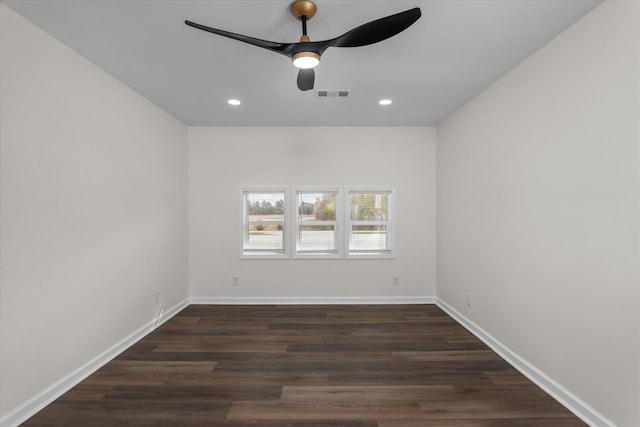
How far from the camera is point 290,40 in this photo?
2180 millimetres

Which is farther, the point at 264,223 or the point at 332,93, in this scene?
the point at 264,223

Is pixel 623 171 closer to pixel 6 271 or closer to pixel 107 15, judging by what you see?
pixel 107 15

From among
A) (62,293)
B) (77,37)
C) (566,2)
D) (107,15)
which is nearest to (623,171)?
(566,2)

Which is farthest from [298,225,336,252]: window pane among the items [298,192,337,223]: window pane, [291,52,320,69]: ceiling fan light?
[291,52,320,69]: ceiling fan light

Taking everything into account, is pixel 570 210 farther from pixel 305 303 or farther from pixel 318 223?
pixel 305 303

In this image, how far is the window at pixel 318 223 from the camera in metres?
4.41

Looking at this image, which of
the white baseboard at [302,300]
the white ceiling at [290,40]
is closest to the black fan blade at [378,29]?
the white ceiling at [290,40]

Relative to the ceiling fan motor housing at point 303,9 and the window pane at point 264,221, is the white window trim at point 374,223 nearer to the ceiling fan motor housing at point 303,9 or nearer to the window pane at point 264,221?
the window pane at point 264,221

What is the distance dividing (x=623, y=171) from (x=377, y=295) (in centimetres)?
315

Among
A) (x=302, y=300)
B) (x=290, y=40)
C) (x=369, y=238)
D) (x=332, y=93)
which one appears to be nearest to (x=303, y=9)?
(x=290, y=40)

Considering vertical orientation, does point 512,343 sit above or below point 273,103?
below

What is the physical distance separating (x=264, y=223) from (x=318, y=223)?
2.69 ft

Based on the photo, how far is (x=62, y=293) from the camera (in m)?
2.25

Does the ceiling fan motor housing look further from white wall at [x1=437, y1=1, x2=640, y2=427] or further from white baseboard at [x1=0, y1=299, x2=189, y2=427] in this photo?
white baseboard at [x1=0, y1=299, x2=189, y2=427]
